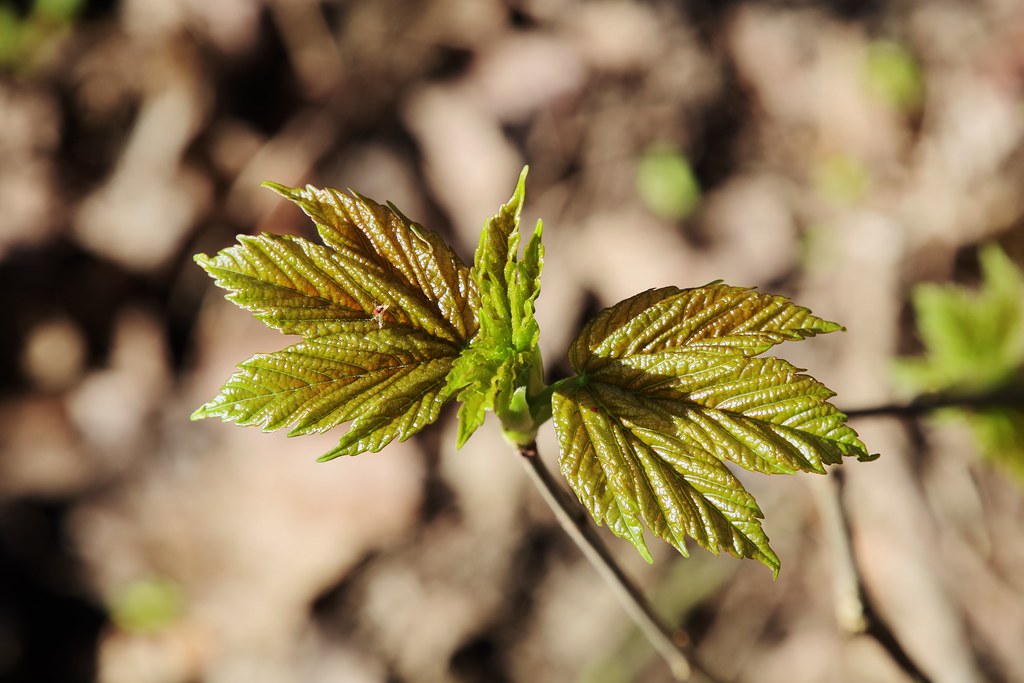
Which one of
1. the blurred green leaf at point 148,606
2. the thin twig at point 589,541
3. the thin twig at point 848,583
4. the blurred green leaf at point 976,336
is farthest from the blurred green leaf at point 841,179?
the blurred green leaf at point 148,606

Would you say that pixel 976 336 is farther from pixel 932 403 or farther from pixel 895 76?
pixel 895 76

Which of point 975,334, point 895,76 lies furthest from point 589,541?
point 895,76

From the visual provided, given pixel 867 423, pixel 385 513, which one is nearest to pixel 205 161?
pixel 385 513

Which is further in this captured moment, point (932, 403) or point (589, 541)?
point (932, 403)

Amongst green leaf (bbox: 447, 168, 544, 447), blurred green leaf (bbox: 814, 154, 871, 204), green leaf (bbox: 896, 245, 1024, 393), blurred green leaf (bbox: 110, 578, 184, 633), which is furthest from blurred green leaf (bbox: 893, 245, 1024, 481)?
blurred green leaf (bbox: 110, 578, 184, 633)

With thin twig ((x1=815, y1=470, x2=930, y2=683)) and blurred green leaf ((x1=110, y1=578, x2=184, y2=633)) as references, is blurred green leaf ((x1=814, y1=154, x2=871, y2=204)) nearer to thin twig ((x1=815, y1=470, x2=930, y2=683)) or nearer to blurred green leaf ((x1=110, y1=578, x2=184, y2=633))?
thin twig ((x1=815, y1=470, x2=930, y2=683))
